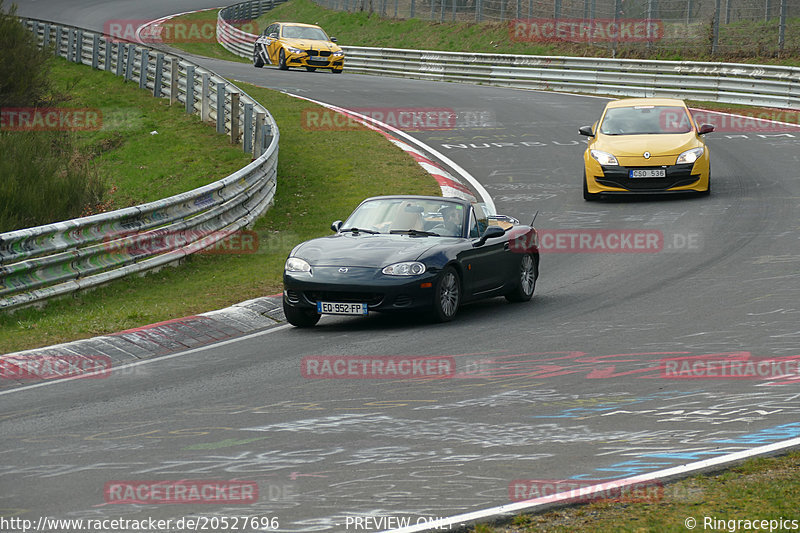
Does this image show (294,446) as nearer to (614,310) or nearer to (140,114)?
(614,310)

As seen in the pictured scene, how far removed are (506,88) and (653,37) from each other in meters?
5.59

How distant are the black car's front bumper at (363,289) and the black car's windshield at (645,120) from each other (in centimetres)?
995

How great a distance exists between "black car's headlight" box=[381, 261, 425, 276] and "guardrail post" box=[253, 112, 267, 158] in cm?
1043

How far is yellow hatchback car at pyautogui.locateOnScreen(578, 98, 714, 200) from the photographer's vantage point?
65.5 feet

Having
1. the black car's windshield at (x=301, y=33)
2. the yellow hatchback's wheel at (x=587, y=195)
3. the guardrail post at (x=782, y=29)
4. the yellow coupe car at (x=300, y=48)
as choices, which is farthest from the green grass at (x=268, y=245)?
the guardrail post at (x=782, y=29)

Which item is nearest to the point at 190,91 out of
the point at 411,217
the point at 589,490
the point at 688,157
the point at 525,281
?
the point at 688,157

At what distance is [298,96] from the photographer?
3322 centimetres

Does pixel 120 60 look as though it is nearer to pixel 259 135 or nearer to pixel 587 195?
pixel 259 135

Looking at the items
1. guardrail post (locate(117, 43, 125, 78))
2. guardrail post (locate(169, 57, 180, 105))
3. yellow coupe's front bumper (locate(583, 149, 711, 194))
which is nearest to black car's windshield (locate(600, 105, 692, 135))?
yellow coupe's front bumper (locate(583, 149, 711, 194))

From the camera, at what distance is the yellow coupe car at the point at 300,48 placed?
42.0 meters

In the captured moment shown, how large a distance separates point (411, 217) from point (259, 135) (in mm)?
9664

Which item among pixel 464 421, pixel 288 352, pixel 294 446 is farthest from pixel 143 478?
pixel 288 352

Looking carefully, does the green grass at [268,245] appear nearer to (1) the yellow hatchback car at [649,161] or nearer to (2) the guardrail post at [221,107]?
(2) the guardrail post at [221,107]

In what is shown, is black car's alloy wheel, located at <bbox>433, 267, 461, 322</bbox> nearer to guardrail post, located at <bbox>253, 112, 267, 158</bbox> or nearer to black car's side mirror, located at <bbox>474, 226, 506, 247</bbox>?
black car's side mirror, located at <bbox>474, 226, 506, 247</bbox>
